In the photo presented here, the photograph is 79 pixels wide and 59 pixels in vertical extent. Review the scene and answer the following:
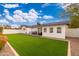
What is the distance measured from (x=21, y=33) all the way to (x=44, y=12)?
1.80 feet

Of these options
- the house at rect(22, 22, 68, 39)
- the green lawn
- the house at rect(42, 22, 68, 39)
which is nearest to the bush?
the green lawn

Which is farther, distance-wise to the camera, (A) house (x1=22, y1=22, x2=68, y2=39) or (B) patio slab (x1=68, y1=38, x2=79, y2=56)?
(A) house (x1=22, y1=22, x2=68, y2=39)

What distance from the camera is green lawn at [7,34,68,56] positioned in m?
3.61

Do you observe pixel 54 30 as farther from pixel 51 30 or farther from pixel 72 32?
pixel 72 32

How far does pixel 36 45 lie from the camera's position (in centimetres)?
365

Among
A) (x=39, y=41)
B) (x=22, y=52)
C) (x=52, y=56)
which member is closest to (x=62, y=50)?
(x=52, y=56)

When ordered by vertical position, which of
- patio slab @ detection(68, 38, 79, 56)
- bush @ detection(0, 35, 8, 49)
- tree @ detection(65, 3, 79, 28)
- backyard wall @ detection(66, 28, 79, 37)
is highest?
tree @ detection(65, 3, 79, 28)

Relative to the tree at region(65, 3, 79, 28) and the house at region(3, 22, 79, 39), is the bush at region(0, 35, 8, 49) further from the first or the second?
the tree at region(65, 3, 79, 28)

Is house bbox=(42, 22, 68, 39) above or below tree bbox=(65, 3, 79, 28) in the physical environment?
below

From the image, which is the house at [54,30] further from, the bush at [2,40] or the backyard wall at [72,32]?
the bush at [2,40]

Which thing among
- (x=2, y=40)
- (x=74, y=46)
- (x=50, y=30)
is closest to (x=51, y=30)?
(x=50, y=30)

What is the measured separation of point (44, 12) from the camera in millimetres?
3652

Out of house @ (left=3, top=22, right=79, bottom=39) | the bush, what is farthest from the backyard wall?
the bush

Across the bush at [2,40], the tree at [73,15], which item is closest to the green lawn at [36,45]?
the bush at [2,40]
